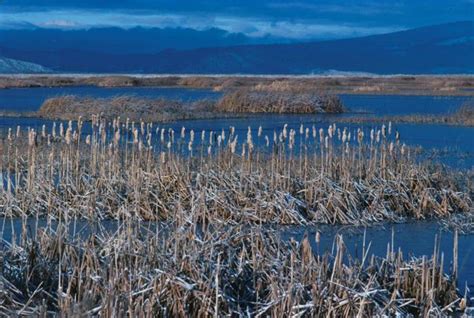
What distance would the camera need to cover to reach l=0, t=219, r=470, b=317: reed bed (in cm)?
879

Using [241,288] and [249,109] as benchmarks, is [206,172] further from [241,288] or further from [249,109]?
[249,109]

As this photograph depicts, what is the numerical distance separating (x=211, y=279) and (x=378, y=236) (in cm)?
533

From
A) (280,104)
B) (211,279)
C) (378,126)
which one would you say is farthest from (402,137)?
(211,279)

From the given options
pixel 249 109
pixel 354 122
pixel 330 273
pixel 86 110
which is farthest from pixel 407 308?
pixel 249 109

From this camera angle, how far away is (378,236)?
13891mm

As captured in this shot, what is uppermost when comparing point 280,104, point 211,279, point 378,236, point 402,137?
point 280,104

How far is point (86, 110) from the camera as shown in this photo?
118ft

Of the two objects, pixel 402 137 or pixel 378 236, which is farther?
pixel 402 137

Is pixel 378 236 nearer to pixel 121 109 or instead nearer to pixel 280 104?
pixel 121 109

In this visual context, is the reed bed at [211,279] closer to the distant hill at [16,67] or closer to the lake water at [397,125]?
the lake water at [397,125]

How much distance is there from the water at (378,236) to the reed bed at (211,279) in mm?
1855

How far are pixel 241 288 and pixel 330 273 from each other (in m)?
0.91

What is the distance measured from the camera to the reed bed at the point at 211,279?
346 inches

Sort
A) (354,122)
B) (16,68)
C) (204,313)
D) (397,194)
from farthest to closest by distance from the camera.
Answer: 1. (16,68)
2. (354,122)
3. (397,194)
4. (204,313)
